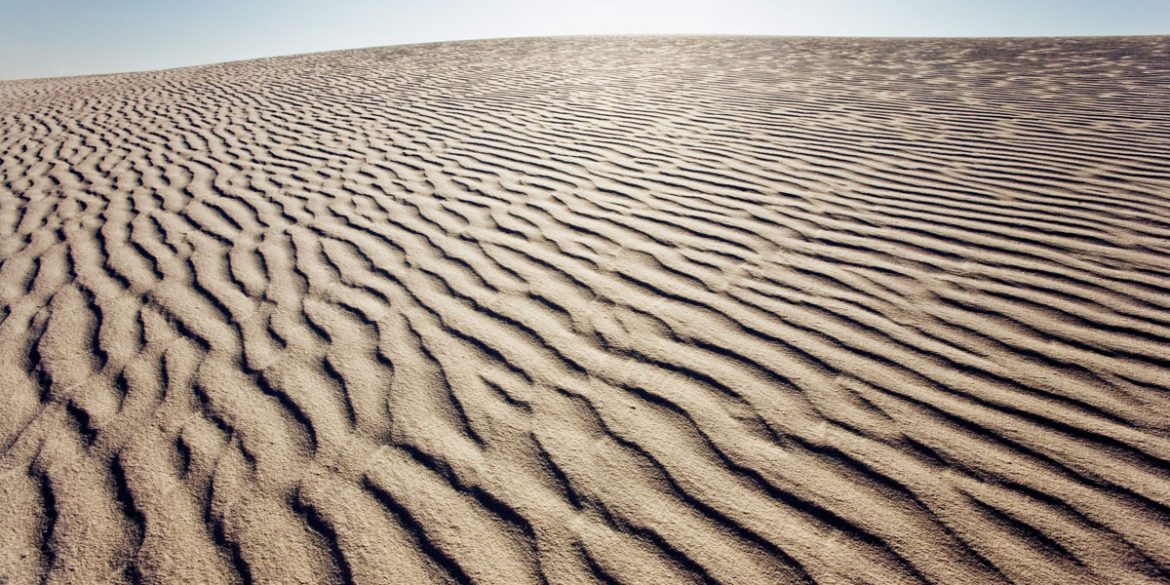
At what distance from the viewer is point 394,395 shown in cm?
206

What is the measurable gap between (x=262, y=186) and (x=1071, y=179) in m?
5.45

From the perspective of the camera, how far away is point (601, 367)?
7.09 feet

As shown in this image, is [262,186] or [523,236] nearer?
[523,236]

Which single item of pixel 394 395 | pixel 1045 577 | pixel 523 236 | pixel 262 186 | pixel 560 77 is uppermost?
pixel 560 77

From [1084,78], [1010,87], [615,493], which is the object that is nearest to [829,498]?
[615,493]

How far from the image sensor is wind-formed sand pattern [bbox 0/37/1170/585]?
60.9 inches

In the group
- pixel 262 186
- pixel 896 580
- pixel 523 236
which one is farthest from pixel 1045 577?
pixel 262 186

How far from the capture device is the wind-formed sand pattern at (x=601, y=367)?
1548mm

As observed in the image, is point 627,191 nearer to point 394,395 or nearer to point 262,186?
point 394,395

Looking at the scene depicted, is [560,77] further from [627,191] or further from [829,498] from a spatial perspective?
[829,498]

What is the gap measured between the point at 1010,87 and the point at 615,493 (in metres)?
7.88

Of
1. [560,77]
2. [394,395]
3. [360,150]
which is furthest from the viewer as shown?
[560,77]

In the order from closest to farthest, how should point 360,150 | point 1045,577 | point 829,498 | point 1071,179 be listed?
1. point 1045,577
2. point 829,498
3. point 1071,179
4. point 360,150

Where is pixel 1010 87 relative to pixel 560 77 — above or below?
below
